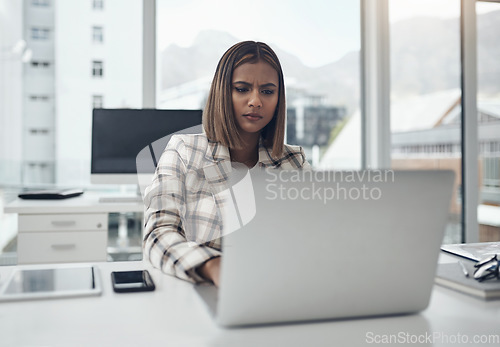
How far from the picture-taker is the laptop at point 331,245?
66cm

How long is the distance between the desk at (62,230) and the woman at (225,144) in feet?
3.74

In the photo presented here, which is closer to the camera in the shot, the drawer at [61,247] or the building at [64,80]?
the drawer at [61,247]

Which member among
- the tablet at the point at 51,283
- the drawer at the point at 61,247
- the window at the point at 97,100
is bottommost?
the drawer at the point at 61,247

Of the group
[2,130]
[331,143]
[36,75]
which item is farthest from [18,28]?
[331,143]

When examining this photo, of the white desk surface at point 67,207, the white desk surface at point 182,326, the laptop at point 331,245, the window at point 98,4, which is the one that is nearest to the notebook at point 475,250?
the white desk surface at point 182,326

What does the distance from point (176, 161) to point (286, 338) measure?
76 centimetres

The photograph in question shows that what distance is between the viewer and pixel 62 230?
2.41m

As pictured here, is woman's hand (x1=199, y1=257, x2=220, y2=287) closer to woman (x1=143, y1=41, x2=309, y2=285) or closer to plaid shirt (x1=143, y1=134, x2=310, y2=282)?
plaid shirt (x1=143, y1=134, x2=310, y2=282)

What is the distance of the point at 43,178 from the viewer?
3.03 meters

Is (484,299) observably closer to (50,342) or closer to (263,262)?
(263,262)

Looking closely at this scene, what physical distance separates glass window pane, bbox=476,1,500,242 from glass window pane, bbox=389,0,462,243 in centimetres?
18

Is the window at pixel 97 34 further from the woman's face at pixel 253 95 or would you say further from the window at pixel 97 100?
the woman's face at pixel 253 95

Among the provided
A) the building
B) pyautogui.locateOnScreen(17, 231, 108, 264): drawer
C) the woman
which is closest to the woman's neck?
the woman

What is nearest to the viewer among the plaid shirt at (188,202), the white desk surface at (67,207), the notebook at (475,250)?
the plaid shirt at (188,202)
